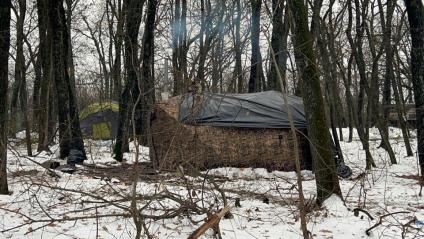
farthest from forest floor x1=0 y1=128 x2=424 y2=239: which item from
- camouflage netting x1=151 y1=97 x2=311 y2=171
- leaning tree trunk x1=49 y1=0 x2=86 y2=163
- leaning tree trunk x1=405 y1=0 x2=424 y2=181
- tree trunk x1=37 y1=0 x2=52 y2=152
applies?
tree trunk x1=37 y1=0 x2=52 y2=152

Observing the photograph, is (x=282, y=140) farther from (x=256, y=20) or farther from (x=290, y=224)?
(x=256, y=20)

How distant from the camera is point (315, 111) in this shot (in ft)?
19.2

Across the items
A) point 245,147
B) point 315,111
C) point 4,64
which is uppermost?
point 4,64

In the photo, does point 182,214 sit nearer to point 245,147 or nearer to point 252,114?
point 245,147

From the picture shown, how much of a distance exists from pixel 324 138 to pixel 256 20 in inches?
438

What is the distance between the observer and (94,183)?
7.29 metres

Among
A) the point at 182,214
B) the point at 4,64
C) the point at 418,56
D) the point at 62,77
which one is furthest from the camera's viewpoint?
the point at 62,77

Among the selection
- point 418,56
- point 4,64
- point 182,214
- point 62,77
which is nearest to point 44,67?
Answer: point 62,77

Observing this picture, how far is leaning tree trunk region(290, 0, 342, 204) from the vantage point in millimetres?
5781

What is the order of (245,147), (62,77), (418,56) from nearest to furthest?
1. (418,56)
2. (245,147)
3. (62,77)

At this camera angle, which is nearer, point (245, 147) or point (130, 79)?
point (245, 147)

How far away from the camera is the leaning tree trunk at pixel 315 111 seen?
5.78m

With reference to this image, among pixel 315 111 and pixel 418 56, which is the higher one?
pixel 418 56

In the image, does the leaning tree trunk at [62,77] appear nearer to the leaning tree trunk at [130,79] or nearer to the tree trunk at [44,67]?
the leaning tree trunk at [130,79]
